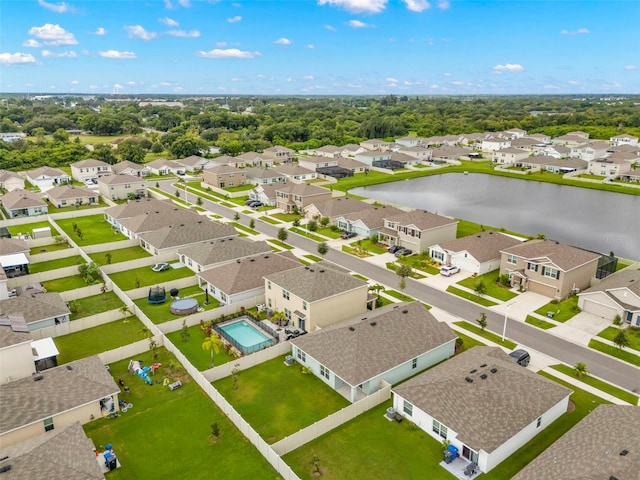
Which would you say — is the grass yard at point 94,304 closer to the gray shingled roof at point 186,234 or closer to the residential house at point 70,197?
the gray shingled roof at point 186,234

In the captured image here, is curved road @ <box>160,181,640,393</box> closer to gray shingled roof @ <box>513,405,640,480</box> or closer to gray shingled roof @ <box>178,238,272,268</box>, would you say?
gray shingled roof @ <box>513,405,640,480</box>

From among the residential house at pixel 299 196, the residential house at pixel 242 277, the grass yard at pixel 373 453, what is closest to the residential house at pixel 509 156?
the residential house at pixel 299 196

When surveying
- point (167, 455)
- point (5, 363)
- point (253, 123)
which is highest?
point (253, 123)

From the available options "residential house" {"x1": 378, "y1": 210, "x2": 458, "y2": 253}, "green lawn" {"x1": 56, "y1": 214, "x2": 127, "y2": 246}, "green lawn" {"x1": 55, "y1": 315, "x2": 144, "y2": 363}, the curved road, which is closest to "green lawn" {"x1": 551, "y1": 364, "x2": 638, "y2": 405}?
the curved road

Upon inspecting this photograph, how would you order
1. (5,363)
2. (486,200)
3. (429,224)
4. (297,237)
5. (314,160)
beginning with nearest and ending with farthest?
(5,363)
(429,224)
(297,237)
(486,200)
(314,160)

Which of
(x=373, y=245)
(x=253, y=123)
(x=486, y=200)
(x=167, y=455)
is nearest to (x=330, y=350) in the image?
(x=167, y=455)

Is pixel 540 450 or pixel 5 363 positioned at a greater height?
pixel 5 363

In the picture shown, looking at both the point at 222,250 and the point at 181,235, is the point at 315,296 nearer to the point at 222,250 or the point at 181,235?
the point at 222,250

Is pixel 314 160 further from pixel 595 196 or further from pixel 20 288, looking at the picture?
pixel 20 288
